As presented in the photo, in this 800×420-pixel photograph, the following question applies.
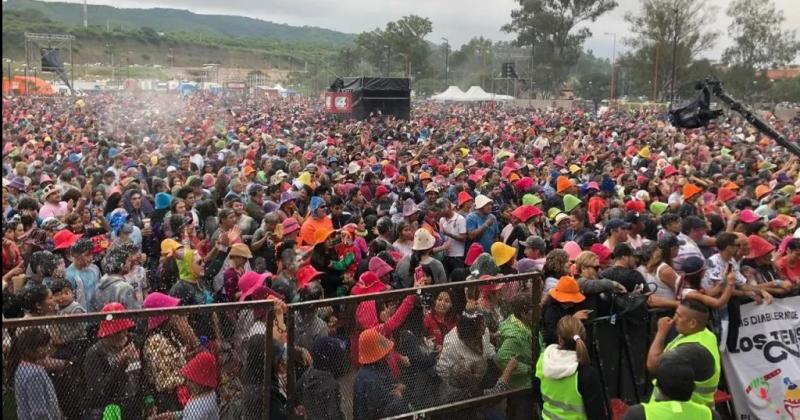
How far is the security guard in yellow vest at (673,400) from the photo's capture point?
3.46 metres

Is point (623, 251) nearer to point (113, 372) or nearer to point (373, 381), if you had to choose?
point (373, 381)

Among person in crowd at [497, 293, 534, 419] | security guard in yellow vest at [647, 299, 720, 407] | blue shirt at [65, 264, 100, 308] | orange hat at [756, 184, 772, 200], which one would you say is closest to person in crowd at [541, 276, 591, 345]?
person in crowd at [497, 293, 534, 419]

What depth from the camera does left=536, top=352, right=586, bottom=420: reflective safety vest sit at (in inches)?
171

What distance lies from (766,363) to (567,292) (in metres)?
1.75

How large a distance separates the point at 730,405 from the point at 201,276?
4.36 metres

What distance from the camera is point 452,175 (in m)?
13.0

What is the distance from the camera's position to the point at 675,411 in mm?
3461

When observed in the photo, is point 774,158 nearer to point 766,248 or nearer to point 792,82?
point 766,248

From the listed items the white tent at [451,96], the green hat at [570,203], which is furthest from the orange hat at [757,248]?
the white tent at [451,96]

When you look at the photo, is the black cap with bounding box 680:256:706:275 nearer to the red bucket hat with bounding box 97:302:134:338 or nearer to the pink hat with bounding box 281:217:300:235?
the pink hat with bounding box 281:217:300:235

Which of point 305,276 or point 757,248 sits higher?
point 757,248

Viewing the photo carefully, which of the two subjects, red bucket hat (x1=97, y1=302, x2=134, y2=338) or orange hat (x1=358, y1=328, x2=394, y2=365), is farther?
orange hat (x1=358, y1=328, x2=394, y2=365)

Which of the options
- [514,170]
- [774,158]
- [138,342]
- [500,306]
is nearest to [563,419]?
[500,306]

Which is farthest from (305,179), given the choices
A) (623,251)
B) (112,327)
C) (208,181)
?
(112,327)
